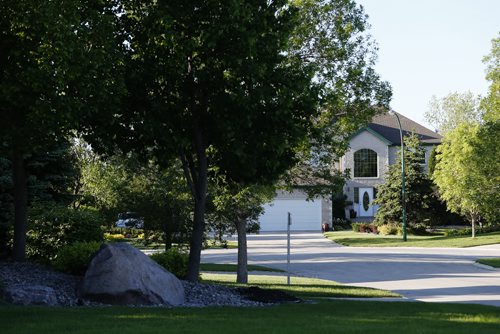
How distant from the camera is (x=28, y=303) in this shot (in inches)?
441

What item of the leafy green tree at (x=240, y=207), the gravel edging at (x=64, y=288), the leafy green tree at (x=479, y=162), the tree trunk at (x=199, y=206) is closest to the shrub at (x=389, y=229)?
the leafy green tree at (x=479, y=162)

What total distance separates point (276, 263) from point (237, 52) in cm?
1837

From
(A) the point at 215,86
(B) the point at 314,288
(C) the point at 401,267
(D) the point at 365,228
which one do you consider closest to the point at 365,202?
(D) the point at 365,228

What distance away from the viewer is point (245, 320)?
9.42 m

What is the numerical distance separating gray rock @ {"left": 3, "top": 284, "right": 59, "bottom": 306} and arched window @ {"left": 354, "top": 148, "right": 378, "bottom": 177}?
180 feet

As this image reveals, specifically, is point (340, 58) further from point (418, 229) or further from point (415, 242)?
point (418, 229)

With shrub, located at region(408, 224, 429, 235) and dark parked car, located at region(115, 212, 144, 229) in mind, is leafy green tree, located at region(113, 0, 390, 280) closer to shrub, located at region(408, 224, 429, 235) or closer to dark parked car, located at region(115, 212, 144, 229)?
dark parked car, located at region(115, 212, 144, 229)

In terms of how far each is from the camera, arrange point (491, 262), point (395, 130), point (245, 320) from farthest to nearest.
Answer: point (395, 130) < point (491, 262) < point (245, 320)

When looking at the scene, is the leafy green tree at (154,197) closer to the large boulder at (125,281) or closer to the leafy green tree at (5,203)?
the leafy green tree at (5,203)

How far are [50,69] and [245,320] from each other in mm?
5590

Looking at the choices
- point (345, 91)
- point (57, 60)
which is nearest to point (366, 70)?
point (345, 91)

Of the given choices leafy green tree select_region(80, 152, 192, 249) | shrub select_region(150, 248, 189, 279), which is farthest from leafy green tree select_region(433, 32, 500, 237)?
shrub select_region(150, 248, 189, 279)

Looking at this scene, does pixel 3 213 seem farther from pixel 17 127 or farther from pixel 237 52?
pixel 237 52

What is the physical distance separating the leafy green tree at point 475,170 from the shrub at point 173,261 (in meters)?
24.2
